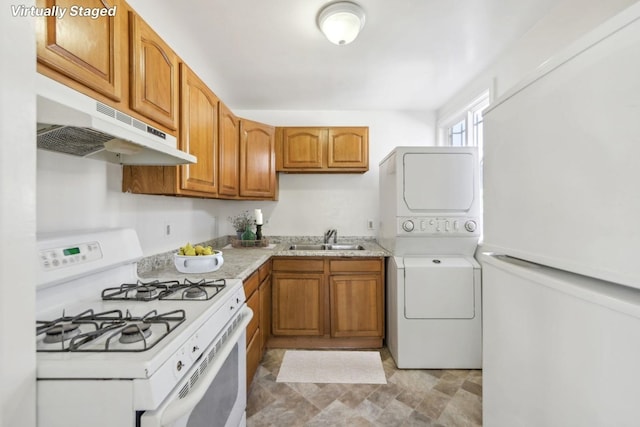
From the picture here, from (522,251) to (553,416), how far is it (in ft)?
1.30

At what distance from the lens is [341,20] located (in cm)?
163

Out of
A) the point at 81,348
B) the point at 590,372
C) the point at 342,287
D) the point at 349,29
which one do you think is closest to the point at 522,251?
the point at 590,372

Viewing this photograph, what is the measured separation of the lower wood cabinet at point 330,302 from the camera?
2.58m

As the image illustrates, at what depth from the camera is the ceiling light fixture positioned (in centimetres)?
159

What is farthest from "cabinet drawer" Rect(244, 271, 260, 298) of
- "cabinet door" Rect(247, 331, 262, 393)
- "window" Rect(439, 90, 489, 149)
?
"window" Rect(439, 90, 489, 149)

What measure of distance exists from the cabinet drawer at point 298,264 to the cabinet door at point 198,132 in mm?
909

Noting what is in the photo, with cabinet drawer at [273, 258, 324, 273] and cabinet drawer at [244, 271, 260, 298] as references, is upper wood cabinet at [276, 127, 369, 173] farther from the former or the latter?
cabinet drawer at [244, 271, 260, 298]

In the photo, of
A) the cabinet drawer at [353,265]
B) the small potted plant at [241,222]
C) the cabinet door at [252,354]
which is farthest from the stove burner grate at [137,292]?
the small potted plant at [241,222]

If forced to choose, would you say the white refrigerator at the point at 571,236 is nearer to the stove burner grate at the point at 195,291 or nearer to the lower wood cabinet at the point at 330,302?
the stove burner grate at the point at 195,291

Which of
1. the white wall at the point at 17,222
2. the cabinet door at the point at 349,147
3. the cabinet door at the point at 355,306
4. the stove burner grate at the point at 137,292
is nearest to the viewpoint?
the white wall at the point at 17,222

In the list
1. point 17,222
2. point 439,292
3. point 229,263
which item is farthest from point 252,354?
point 17,222

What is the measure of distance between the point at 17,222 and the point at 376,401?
207cm

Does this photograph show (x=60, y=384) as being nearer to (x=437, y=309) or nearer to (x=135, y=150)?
(x=135, y=150)

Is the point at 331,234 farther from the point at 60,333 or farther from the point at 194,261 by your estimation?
the point at 60,333
